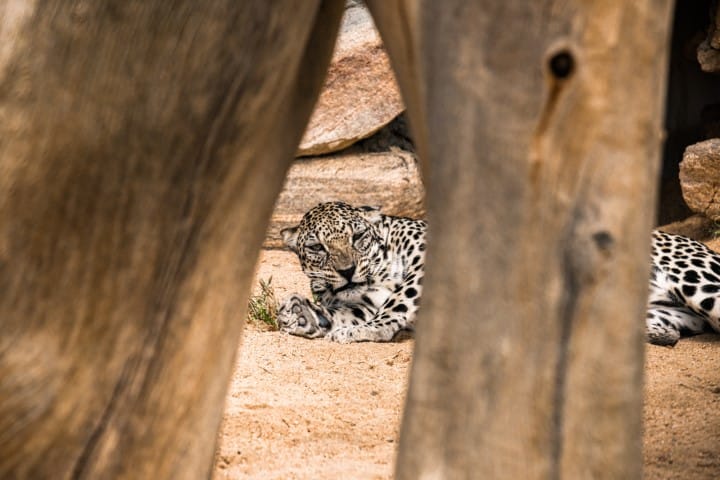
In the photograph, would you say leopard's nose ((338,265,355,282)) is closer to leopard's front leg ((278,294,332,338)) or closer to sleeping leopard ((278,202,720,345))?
sleeping leopard ((278,202,720,345))

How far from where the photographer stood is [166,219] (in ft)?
6.08

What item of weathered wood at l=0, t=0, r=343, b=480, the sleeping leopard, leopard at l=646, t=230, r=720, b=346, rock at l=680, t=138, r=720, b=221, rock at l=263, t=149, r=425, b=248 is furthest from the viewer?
rock at l=263, t=149, r=425, b=248

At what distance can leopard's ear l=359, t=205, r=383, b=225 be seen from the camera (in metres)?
7.91

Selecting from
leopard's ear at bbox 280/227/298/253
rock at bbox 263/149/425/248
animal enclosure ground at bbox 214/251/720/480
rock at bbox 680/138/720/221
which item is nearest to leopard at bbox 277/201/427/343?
leopard's ear at bbox 280/227/298/253

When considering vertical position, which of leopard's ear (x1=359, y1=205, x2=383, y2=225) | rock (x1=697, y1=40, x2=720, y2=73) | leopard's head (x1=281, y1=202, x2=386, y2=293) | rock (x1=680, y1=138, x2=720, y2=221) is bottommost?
leopard's head (x1=281, y1=202, x2=386, y2=293)

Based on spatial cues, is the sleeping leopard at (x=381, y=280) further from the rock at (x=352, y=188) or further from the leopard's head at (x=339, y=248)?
the rock at (x=352, y=188)

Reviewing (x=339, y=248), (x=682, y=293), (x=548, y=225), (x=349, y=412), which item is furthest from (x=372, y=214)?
(x=548, y=225)

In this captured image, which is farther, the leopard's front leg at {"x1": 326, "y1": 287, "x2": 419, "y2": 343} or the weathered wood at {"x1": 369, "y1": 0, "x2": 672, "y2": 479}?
the leopard's front leg at {"x1": 326, "y1": 287, "x2": 419, "y2": 343}

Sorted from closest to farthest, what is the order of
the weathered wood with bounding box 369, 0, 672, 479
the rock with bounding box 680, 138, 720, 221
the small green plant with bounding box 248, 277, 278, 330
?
the weathered wood with bounding box 369, 0, 672, 479 < the small green plant with bounding box 248, 277, 278, 330 < the rock with bounding box 680, 138, 720, 221

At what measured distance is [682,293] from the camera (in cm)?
648

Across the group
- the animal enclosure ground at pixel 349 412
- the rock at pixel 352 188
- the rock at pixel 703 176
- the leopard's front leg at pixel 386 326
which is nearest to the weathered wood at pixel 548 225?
the animal enclosure ground at pixel 349 412

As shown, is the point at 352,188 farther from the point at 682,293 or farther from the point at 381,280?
the point at 682,293

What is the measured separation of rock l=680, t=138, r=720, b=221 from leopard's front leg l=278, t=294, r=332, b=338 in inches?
155

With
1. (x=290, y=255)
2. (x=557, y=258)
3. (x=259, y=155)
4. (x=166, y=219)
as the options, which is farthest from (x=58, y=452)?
(x=290, y=255)
